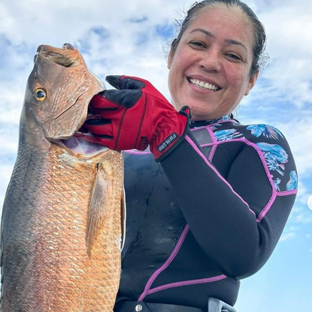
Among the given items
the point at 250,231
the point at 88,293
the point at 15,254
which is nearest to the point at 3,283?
the point at 15,254

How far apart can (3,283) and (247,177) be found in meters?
1.59

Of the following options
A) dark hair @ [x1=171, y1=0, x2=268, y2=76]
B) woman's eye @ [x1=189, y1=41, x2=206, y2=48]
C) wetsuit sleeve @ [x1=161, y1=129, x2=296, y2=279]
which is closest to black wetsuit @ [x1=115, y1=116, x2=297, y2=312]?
wetsuit sleeve @ [x1=161, y1=129, x2=296, y2=279]

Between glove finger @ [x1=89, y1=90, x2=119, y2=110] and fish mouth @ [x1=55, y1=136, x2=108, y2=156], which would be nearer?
glove finger @ [x1=89, y1=90, x2=119, y2=110]

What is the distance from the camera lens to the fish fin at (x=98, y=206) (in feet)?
9.75

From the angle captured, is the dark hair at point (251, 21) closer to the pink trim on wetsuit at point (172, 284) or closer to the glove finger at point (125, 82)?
the glove finger at point (125, 82)

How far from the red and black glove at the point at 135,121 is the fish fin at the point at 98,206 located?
20 centimetres

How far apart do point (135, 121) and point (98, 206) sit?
1.65 ft

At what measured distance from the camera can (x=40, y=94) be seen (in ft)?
10.4

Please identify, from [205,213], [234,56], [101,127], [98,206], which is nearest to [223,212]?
[205,213]

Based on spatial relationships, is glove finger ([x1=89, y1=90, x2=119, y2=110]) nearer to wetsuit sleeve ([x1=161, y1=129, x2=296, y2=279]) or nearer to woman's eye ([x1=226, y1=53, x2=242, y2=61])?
wetsuit sleeve ([x1=161, y1=129, x2=296, y2=279])

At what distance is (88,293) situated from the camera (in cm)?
293

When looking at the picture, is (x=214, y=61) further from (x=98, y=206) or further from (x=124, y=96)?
(x=98, y=206)

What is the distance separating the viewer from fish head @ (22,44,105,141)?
10.1ft

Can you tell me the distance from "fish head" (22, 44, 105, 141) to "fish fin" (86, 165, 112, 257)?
1.02 ft
